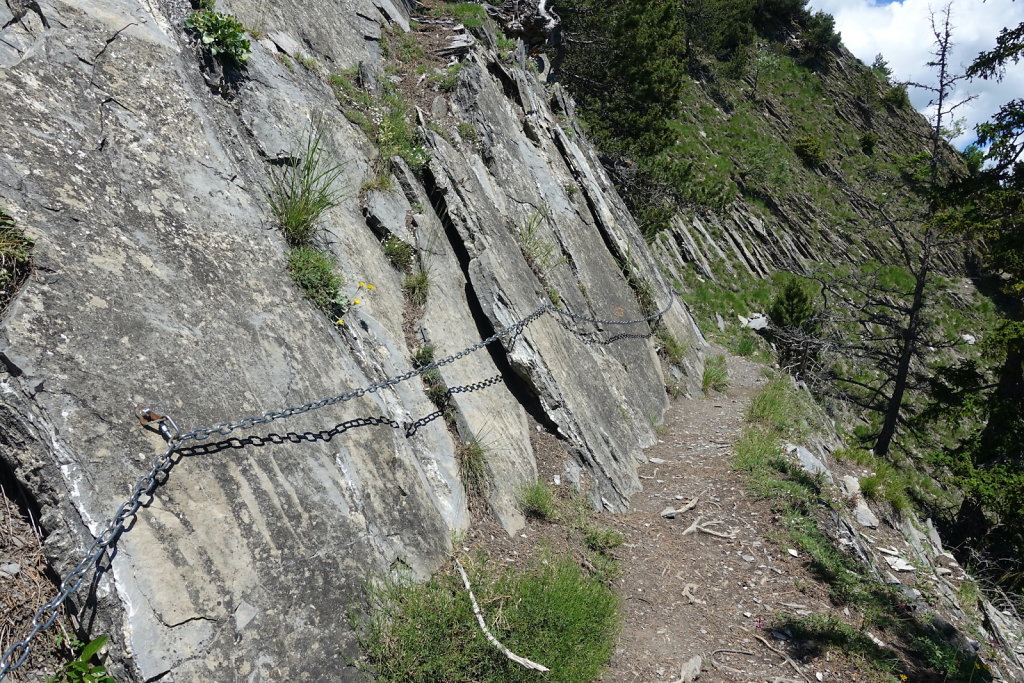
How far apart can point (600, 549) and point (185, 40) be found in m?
5.86

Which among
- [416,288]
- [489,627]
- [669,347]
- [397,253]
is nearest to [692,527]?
[489,627]

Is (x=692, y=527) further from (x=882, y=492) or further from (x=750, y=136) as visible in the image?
(x=750, y=136)

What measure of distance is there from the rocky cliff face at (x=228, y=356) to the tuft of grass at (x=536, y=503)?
0.12 m

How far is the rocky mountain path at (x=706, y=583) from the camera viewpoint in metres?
4.28

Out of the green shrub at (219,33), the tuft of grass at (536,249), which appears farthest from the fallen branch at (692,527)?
the green shrub at (219,33)

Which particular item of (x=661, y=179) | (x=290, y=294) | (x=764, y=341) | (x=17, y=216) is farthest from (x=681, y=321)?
(x=17, y=216)

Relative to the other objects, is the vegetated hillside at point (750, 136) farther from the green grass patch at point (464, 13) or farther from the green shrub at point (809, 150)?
the green grass patch at point (464, 13)

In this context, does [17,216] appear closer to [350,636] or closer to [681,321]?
[350,636]

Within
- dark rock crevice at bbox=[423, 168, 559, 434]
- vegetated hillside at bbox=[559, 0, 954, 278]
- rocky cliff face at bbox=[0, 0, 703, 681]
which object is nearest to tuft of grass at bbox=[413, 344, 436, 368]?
rocky cliff face at bbox=[0, 0, 703, 681]

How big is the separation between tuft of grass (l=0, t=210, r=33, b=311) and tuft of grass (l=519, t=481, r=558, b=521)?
378 cm

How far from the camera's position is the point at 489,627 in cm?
361

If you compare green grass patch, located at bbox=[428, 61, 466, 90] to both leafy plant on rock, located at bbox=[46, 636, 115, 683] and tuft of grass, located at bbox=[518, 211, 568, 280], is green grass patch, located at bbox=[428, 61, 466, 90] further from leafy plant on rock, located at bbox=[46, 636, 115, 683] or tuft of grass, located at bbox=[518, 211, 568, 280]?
leafy plant on rock, located at bbox=[46, 636, 115, 683]

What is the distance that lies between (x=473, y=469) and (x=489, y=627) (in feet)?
4.79

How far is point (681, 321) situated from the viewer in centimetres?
1385
